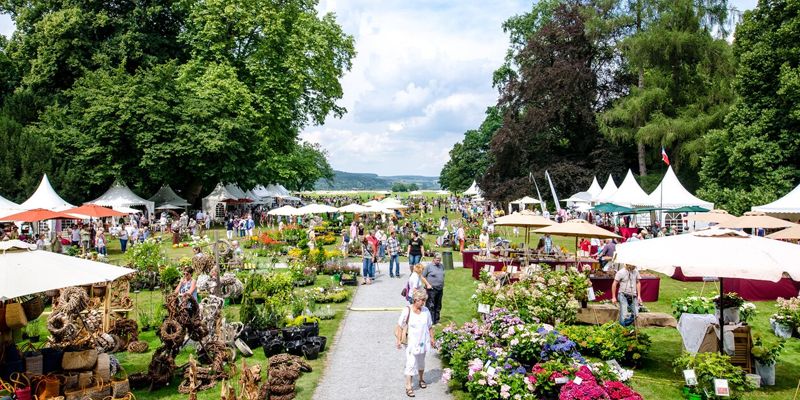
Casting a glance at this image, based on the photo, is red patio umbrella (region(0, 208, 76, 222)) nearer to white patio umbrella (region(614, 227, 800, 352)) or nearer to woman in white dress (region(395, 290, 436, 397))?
woman in white dress (region(395, 290, 436, 397))

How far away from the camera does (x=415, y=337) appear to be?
7789 millimetres

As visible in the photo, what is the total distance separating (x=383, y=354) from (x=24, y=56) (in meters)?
34.8

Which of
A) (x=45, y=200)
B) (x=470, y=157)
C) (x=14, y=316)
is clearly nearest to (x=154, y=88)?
(x=45, y=200)

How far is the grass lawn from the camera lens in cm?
792

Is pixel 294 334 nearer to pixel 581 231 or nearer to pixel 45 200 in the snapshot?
pixel 581 231

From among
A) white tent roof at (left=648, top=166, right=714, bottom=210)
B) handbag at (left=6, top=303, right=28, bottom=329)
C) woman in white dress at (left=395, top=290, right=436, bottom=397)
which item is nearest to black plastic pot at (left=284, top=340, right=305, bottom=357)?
woman in white dress at (left=395, top=290, right=436, bottom=397)

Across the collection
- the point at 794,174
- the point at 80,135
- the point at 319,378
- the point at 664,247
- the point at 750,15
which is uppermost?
the point at 750,15

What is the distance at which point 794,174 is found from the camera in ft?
80.5

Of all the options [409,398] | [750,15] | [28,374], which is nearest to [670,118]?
[750,15]

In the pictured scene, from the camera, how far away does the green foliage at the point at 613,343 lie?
887cm

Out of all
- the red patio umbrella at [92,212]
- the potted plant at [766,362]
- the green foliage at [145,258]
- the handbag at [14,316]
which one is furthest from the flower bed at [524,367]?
the red patio umbrella at [92,212]

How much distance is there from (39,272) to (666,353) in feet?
31.7

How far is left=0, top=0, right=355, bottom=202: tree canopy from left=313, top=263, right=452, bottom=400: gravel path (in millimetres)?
22719

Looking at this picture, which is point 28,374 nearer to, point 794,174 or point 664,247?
point 664,247
